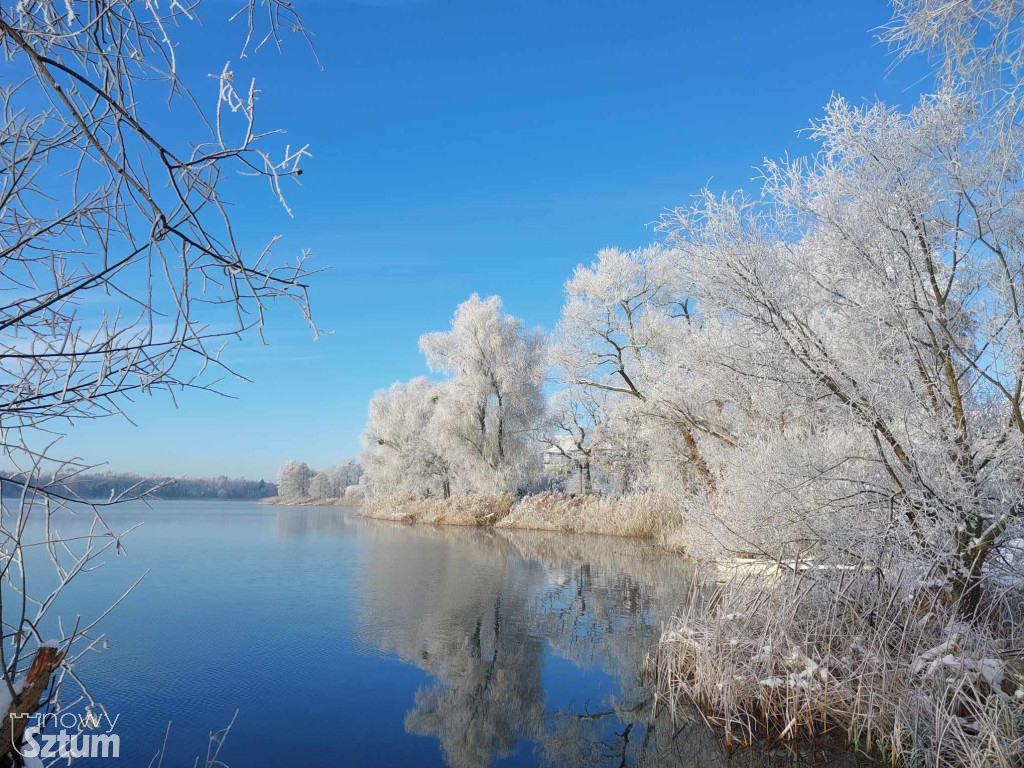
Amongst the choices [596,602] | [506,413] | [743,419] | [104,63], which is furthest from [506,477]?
[104,63]

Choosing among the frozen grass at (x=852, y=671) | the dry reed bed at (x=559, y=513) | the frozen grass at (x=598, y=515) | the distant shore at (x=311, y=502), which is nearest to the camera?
the frozen grass at (x=852, y=671)

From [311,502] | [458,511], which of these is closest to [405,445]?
[458,511]

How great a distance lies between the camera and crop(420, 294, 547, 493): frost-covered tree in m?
25.3

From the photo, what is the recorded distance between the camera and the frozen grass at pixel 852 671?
3607 millimetres

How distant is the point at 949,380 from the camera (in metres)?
4.85

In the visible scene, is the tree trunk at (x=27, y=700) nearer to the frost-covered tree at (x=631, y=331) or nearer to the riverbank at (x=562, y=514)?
the frost-covered tree at (x=631, y=331)

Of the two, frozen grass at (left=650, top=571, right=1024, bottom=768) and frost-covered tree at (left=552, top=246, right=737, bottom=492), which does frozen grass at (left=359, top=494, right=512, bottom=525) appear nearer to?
frost-covered tree at (left=552, top=246, right=737, bottom=492)

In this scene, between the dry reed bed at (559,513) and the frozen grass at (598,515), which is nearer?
the frozen grass at (598,515)

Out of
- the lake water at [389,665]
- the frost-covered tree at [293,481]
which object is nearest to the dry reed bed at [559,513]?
the lake water at [389,665]

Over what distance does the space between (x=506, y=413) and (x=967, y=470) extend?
21.2 meters

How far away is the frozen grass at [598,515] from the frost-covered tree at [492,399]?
11.6 feet

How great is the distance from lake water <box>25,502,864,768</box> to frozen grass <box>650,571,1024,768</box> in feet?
1.11

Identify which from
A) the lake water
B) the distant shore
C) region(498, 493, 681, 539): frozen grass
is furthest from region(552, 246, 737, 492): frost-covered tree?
the distant shore

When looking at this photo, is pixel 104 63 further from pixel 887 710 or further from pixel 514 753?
pixel 887 710
